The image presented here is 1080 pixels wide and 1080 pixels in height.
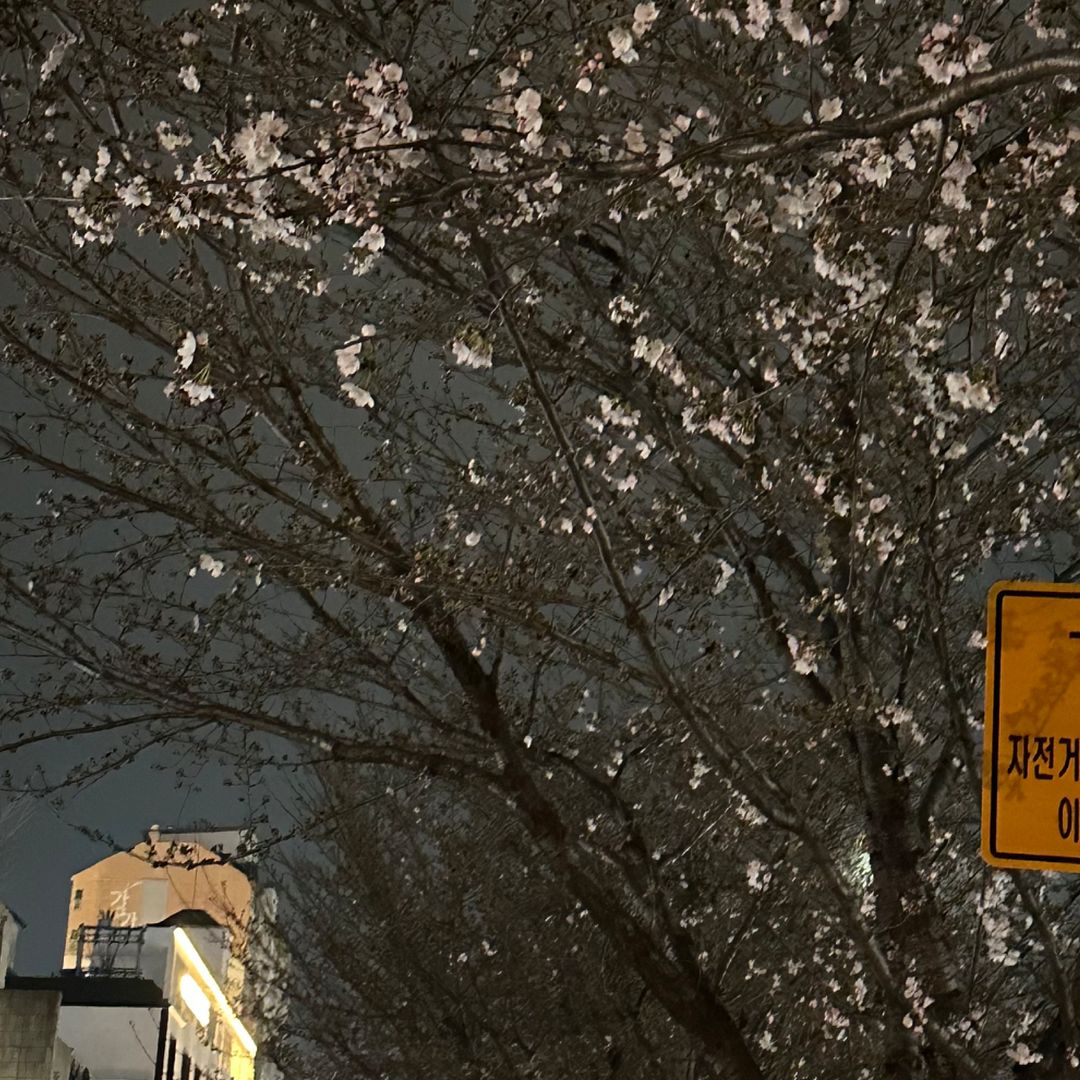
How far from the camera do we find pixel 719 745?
233 inches

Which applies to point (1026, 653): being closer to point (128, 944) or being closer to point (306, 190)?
point (306, 190)

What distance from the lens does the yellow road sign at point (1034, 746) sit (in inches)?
109

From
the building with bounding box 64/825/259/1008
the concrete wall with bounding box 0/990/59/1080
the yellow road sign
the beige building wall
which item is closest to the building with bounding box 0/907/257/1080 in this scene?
the concrete wall with bounding box 0/990/59/1080

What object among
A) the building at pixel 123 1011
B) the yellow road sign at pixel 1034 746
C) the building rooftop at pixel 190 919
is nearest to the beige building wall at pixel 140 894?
the building rooftop at pixel 190 919

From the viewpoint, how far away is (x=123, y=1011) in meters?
29.9

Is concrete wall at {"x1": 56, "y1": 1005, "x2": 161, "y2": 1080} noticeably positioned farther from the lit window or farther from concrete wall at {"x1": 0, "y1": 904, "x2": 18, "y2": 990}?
concrete wall at {"x1": 0, "y1": 904, "x2": 18, "y2": 990}

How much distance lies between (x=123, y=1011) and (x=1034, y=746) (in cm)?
3008

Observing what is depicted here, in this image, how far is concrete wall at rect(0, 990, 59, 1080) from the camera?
1948cm

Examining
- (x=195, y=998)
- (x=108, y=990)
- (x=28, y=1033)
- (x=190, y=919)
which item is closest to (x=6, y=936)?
(x=28, y=1033)

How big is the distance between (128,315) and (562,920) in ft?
31.5

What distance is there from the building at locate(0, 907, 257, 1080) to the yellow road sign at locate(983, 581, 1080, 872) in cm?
1929

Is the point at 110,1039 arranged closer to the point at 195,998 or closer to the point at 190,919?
the point at 195,998

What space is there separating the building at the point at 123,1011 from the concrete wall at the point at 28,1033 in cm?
1

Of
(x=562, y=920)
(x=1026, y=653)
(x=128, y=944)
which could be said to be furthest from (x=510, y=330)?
(x=128, y=944)
